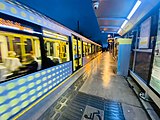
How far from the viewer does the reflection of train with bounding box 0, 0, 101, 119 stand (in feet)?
5.32

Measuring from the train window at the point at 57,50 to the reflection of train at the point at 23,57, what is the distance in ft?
0.09

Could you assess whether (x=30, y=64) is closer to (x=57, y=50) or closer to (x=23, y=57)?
(x=23, y=57)

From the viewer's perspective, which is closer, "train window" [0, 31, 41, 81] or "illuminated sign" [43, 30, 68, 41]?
"train window" [0, 31, 41, 81]

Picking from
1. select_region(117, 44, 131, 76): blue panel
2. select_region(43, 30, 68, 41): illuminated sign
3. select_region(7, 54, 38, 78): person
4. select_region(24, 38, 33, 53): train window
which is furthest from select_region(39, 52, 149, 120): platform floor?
select_region(117, 44, 131, 76): blue panel

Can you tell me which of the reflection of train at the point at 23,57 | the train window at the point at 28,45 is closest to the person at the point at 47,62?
the reflection of train at the point at 23,57

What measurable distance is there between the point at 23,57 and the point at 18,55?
125 mm

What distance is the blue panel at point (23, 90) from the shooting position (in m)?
1.55

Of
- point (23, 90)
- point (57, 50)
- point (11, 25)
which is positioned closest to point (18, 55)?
point (11, 25)

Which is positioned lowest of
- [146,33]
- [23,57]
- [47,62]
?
[47,62]

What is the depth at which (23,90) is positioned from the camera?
6.12 ft

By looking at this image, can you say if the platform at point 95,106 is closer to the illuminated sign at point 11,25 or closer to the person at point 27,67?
the person at point 27,67

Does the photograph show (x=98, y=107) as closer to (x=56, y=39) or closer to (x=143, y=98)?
(x=143, y=98)

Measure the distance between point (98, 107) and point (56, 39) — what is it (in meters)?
2.26

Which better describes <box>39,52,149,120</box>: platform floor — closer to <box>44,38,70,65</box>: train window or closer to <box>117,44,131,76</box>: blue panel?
<box>44,38,70,65</box>: train window
